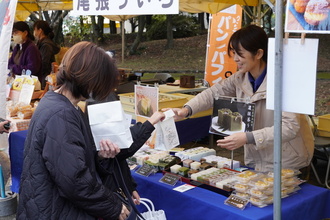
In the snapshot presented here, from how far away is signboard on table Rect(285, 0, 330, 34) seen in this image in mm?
1650

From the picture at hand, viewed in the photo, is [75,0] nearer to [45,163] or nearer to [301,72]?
[45,163]

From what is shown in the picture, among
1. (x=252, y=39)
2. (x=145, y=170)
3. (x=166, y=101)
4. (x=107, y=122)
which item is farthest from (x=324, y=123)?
(x=107, y=122)

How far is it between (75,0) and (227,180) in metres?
1.73

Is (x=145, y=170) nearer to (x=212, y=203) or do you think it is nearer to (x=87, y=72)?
(x=212, y=203)

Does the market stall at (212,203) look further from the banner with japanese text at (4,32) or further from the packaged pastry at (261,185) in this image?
the banner with japanese text at (4,32)

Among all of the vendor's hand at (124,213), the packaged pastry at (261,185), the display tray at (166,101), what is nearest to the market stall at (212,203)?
the packaged pastry at (261,185)

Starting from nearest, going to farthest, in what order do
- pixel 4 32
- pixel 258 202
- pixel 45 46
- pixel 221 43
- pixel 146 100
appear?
pixel 258 202, pixel 4 32, pixel 146 100, pixel 45 46, pixel 221 43

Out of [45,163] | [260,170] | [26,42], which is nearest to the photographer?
[45,163]

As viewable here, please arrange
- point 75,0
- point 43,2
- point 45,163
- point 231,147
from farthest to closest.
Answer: point 43,2, point 75,0, point 231,147, point 45,163

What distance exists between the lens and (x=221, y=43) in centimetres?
660

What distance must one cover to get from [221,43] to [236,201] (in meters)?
4.74

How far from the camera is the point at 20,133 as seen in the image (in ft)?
13.0

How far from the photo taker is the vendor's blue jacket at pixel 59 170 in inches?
65.0

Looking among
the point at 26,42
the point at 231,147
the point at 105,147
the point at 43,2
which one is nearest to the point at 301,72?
the point at 231,147
